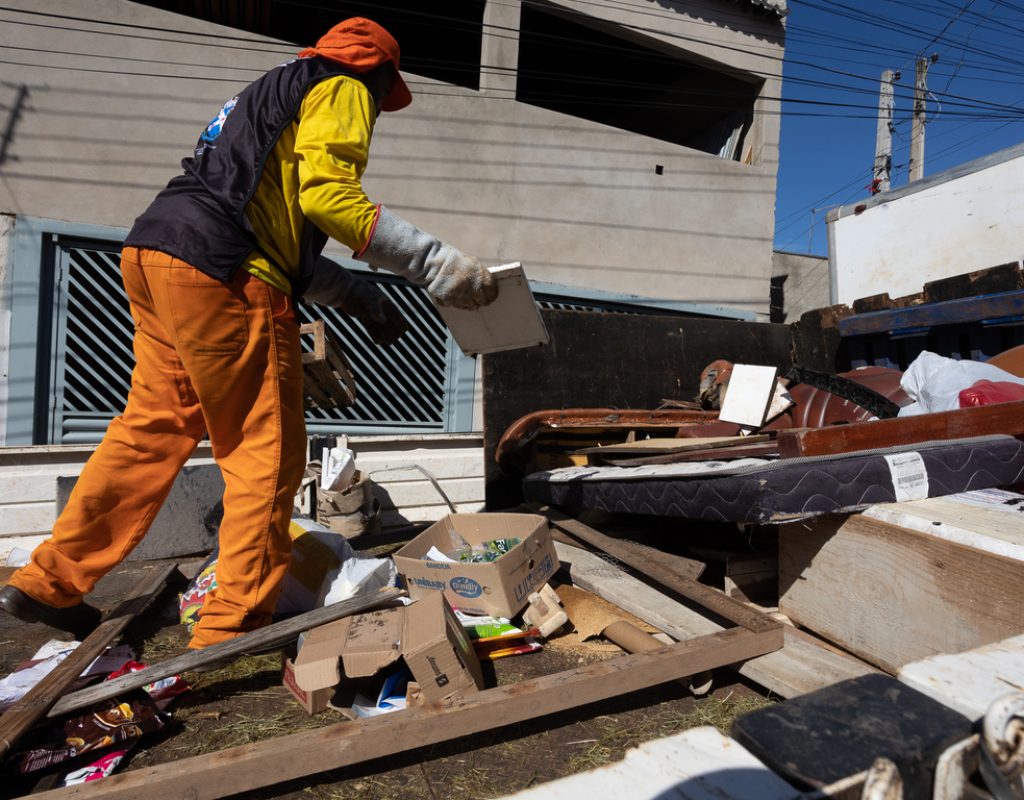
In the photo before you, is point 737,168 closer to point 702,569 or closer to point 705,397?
point 705,397

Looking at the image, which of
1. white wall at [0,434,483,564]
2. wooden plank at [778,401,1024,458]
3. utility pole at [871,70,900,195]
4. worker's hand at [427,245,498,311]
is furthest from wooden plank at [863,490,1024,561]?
utility pole at [871,70,900,195]

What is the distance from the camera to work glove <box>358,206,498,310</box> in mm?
1923

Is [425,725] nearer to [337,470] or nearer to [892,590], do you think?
[892,590]

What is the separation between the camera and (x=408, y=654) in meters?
1.54

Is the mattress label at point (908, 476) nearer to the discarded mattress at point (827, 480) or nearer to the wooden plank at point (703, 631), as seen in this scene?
the discarded mattress at point (827, 480)

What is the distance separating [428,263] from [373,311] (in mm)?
689

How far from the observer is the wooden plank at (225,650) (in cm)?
155

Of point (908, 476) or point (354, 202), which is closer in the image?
point (354, 202)

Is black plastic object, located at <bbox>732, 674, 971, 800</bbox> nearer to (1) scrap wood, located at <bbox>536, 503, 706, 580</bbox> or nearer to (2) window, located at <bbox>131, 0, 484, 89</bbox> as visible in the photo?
(1) scrap wood, located at <bbox>536, 503, 706, 580</bbox>

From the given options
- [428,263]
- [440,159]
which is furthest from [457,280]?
[440,159]

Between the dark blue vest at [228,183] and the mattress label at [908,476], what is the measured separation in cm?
196

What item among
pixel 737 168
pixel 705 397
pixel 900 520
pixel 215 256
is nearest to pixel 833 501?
pixel 900 520

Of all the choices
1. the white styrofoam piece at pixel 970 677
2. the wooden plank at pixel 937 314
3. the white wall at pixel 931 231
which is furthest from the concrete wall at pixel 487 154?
the white styrofoam piece at pixel 970 677

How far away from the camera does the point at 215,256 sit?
183cm
